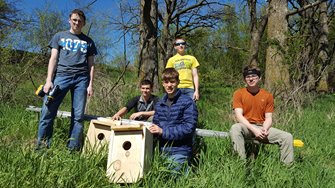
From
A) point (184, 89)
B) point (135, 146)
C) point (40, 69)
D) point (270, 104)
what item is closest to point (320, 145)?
point (270, 104)

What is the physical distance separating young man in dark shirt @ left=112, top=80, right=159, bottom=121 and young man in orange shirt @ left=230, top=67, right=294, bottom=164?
1226 millimetres

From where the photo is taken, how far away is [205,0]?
20219 mm

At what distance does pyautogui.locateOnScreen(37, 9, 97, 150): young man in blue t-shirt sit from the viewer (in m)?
4.24

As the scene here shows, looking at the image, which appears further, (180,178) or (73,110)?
(73,110)

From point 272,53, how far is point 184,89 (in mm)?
4368

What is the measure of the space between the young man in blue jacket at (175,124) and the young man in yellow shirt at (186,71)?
162 centimetres

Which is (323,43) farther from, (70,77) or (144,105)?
(70,77)

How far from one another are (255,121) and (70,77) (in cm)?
228

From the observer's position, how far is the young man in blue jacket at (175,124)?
3.66 meters

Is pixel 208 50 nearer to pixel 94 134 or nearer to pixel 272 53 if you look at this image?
pixel 272 53

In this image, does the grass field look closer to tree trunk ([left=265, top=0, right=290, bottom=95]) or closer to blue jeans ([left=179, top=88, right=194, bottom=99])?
blue jeans ([left=179, top=88, right=194, bottom=99])

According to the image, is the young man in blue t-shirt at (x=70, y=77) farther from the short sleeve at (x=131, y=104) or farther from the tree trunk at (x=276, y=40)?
the tree trunk at (x=276, y=40)

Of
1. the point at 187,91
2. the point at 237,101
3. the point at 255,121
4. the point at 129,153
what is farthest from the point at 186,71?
the point at 129,153

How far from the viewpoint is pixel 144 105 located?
4.97 m
